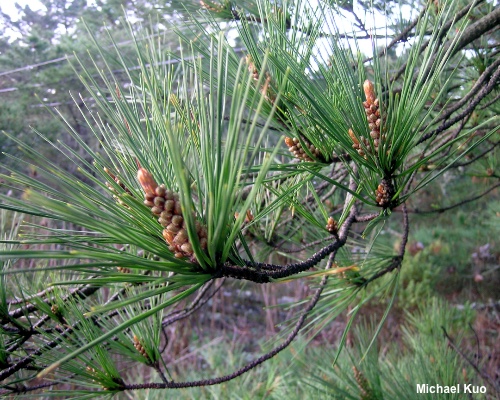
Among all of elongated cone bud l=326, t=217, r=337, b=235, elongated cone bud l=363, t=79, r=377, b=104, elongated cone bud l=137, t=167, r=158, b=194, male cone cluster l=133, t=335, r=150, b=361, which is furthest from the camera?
male cone cluster l=133, t=335, r=150, b=361

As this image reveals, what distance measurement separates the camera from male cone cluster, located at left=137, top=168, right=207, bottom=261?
30 centimetres

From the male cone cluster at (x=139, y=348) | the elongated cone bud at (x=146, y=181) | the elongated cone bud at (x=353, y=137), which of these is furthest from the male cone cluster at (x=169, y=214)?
the male cone cluster at (x=139, y=348)

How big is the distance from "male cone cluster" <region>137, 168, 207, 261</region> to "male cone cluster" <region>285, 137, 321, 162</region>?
8.9 inches

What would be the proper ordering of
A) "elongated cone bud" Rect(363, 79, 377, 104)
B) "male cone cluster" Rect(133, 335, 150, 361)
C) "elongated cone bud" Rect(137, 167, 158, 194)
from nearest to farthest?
"elongated cone bud" Rect(137, 167, 158, 194), "elongated cone bud" Rect(363, 79, 377, 104), "male cone cluster" Rect(133, 335, 150, 361)

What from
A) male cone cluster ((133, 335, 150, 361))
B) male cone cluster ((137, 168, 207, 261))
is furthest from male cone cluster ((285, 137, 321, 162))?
male cone cluster ((133, 335, 150, 361))

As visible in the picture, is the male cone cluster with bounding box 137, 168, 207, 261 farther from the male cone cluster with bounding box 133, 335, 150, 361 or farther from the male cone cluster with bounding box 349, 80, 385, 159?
the male cone cluster with bounding box 133, 335, 150, 361

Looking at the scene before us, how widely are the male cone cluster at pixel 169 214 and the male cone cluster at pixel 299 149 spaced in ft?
0.74

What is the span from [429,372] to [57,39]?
185 inches

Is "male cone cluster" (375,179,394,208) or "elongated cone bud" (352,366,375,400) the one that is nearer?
"male cone cluster" (375,179,394,208)

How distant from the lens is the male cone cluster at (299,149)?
50cm

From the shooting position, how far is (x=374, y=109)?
416 mm

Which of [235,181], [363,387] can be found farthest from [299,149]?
[363,387]

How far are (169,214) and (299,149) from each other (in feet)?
0.81

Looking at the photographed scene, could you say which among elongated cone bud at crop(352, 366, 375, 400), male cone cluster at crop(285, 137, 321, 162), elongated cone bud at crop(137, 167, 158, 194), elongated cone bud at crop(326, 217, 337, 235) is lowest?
elongated cone bud at crop(352, 366, 375, 400)
